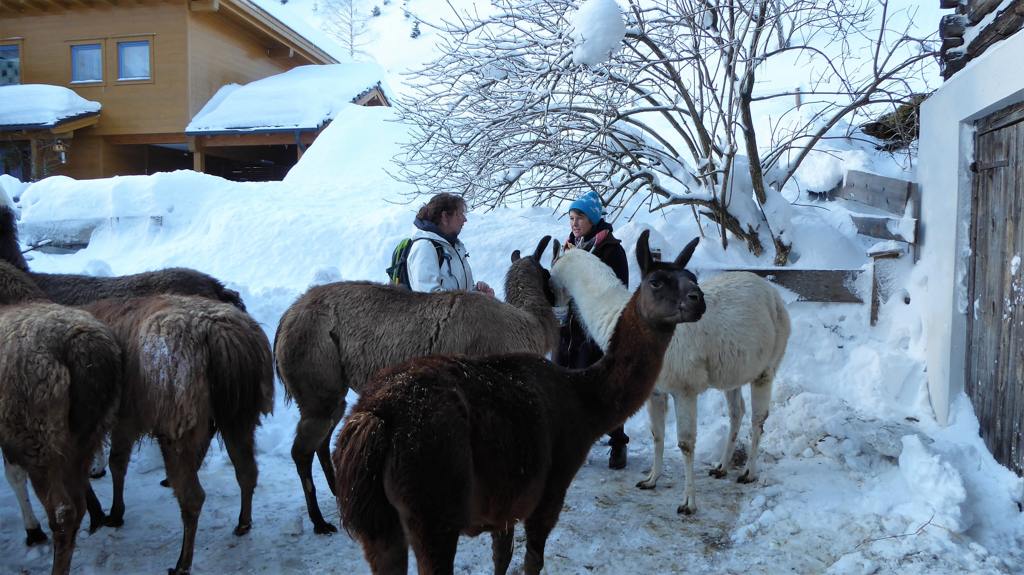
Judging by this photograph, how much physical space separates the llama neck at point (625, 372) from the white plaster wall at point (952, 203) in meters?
3.25

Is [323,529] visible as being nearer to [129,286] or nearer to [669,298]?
[669,298]

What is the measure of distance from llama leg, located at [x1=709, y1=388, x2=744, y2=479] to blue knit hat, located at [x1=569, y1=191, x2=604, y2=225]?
1.92m

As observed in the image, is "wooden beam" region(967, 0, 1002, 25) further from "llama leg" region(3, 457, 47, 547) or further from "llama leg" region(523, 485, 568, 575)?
"llama leg" region(3, 457, 47, 547)

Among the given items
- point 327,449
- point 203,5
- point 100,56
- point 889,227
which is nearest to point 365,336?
point 327,449

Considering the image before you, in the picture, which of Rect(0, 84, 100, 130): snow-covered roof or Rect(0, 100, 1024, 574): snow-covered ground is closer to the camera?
Rect(0, 100, 1024, 574): snow-covered ground

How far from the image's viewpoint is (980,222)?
542 cm

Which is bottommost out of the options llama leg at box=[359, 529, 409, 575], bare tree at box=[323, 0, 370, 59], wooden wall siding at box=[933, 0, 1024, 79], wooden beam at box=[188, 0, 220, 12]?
llama leg at box=[359, 529, 409, 575]

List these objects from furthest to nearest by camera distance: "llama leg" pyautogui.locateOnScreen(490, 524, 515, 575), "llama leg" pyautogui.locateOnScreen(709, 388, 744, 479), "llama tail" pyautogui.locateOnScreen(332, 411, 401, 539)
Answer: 1. "llama leg" pyautogui.locateOnScreen(709, 388, 744, 479)
2. "llama leg" pyautogui.locateOnScreen(490, 524, 515, 575)
3. "llama tail" pyautogui.locateOnScreen(332, 411, 401, 539)

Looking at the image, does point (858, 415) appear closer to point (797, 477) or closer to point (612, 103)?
point (797, 477)

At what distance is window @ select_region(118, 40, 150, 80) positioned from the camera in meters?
21.9

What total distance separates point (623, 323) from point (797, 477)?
2.63m

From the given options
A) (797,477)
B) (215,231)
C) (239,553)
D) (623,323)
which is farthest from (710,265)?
(215,231)

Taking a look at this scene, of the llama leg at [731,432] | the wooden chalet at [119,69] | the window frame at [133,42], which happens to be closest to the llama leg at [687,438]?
the llama leg at [731,432]

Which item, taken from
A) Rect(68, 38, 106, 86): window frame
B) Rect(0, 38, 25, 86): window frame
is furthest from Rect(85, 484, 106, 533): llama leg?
Rect(0, 38, 25, 86): window frame
